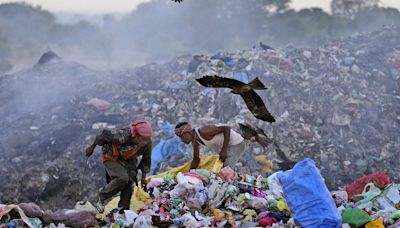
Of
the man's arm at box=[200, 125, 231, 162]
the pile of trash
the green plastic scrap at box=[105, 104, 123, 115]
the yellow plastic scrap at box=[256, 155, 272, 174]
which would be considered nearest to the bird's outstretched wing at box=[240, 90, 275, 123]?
the man's arm at box=[200, 125, 231, 162]

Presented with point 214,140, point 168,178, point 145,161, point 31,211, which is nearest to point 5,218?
point 31,211

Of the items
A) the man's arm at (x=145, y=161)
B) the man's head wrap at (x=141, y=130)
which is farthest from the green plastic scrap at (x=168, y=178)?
the man's head wrap at (x=141, y=130)

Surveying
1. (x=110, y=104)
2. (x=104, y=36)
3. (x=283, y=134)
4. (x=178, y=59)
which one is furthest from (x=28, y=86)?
(x=104, y=36)

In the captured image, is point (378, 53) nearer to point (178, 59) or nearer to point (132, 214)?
point (178, 59)

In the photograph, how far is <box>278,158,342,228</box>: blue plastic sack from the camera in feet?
14.2

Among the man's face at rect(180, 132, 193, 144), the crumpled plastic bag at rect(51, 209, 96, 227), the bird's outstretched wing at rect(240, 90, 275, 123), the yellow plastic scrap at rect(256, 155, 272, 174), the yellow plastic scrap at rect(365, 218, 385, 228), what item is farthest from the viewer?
the yellow plastic scrap at rect(256, 155, 272, 174)

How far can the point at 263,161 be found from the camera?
885cm

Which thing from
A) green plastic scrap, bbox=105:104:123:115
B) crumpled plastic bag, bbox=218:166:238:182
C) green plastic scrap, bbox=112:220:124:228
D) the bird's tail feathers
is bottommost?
green plastic scrap, bbox=112:220:124:228

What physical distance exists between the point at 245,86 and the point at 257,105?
0.40 meters

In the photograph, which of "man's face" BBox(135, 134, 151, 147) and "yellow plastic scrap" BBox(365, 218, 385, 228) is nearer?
"yellow plastic scrap" BBox(365, 218, 385, 228)

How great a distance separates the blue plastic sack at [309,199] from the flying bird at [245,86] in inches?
21.2

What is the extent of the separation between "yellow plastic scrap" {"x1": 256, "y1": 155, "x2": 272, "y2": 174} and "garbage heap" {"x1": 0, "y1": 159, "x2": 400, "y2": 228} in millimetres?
2996

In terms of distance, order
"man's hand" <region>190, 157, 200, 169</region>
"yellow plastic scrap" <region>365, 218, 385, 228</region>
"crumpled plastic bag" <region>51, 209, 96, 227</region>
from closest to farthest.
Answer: "yellow plastic scrap" <region>365, 218, 385, 228</region>
"crumpled plastic bag" <region>51, 209, 96, 227</region>
"man's hand" <region>190, 157, 200, 169</region>

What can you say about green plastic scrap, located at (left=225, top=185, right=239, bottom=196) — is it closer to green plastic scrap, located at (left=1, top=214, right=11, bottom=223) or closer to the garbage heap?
the garbage heap
